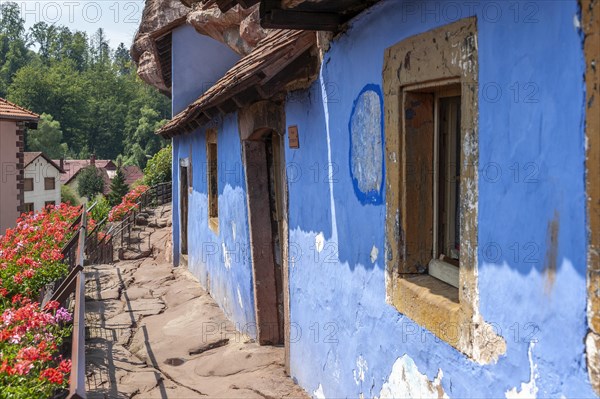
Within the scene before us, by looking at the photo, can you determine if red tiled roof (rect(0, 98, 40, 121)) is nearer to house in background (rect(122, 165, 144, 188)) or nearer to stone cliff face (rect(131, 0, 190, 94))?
stone cliff face (rect(131, 0, 190, 94))

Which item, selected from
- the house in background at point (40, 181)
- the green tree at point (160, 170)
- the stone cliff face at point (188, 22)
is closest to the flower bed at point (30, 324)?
the stone cliff face at point (188, 22)

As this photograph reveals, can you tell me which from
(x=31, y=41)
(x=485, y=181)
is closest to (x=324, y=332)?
(x=485, y=181)

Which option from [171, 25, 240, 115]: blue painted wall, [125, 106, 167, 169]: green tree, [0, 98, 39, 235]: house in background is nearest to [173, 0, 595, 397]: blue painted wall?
[171, 25, 240, 115]: blue painted wall

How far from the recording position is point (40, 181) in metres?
41.8

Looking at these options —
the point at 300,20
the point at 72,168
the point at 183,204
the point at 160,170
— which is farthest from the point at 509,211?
the point at 72,168

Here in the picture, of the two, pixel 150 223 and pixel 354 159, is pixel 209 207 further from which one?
pixel 150 223

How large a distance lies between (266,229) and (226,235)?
174 centimetres

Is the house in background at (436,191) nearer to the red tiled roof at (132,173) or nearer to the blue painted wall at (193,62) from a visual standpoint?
the blue painted wall at (193,62)

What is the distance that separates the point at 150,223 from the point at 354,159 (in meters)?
14.6

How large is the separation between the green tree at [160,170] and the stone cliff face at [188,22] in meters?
5.77

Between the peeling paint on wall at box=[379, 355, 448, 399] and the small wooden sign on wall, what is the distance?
2.44 metres

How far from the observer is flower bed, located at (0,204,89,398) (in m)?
3.69

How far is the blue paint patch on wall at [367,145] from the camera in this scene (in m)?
3.84

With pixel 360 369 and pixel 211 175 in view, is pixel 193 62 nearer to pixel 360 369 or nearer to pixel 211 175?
pixel 211 175
